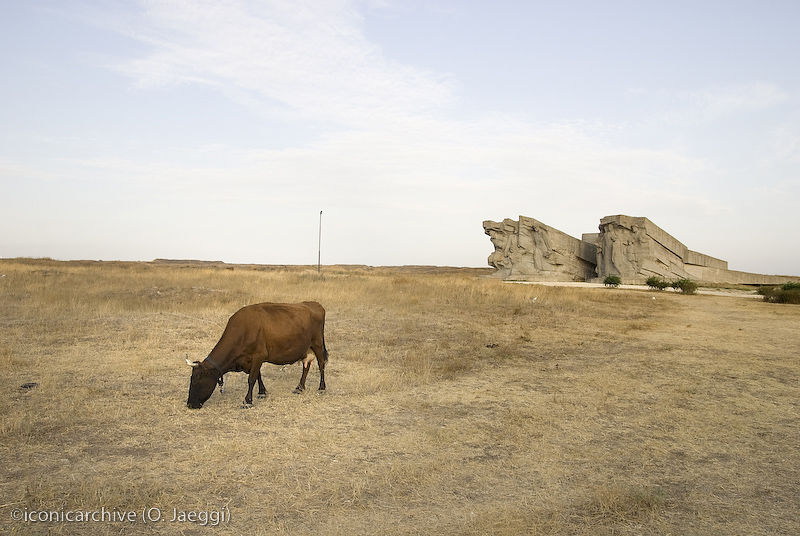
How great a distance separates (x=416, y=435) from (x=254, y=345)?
279cm

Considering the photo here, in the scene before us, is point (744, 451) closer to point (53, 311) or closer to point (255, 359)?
point (255, 359)

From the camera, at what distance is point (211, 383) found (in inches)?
293

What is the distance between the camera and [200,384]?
7.36m

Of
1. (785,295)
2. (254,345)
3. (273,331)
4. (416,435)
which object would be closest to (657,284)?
(785,295)

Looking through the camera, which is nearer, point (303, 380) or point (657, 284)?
point (303, 380)

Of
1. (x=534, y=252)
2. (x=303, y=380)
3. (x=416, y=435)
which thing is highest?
(x=534, y=252)

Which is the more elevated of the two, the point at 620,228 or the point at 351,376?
the point at 620,228

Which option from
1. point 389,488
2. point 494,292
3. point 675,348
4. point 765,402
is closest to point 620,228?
point 494,292

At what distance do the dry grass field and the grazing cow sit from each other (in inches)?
16.2

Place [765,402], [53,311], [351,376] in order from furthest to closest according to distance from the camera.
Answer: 1. [53,311]
2. [351,376]
3. [765,402]

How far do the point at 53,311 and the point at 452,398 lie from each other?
13.9 meters

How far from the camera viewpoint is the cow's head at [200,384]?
24.1 ft

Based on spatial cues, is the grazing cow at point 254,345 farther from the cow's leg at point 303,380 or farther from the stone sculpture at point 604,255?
the stone sculpture at point 604,255

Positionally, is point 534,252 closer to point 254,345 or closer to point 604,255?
point 604,255
